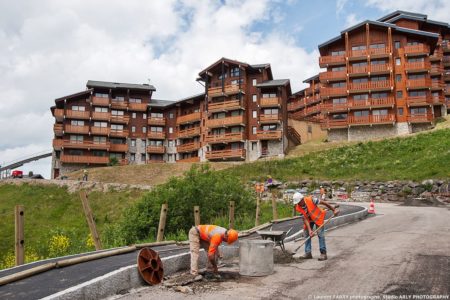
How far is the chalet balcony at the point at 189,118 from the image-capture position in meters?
64.3

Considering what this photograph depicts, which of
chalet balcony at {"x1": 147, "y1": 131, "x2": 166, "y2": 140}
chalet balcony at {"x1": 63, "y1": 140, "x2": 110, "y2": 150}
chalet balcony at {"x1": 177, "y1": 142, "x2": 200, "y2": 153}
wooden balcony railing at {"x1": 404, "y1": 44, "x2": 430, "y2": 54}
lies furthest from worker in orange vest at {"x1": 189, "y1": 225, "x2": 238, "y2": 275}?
Answer: chalet balcony at {"x1": 147, "y1": 131, "x2": 166, "y2": 140}

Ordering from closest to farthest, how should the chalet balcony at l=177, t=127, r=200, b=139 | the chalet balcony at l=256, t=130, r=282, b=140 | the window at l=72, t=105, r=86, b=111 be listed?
the chalet balcony at l=256, t=130, r=282, b=140
the chalet balcony at l=177, t=127, r=200, b=139
the window at l=72, t=105, r=86, b=111

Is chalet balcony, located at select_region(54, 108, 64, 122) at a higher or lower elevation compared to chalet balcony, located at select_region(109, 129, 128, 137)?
higher

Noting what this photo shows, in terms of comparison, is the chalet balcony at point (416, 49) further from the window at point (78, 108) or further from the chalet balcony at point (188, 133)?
the window at point (78, 108)

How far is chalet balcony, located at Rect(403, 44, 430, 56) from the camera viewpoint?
179 ft

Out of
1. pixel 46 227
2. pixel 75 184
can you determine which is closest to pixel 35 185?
pixel 75 184

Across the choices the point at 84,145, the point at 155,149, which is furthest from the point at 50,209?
the point at 155,149

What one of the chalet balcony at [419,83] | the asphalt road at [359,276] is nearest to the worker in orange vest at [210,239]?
the asphalt road at [359,276]

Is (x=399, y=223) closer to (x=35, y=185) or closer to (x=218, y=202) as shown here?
(x=218, y=202)

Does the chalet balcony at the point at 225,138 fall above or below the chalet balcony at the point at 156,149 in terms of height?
above

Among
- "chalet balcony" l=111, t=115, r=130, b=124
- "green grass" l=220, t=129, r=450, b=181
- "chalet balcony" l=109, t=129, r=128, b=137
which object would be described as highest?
"chalet balcony" l=111, t=115, r=130, b=124

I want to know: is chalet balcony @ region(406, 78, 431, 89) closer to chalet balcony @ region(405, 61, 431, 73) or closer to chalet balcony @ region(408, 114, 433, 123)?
chalet balcony @ region(405, 61, 431, 73)

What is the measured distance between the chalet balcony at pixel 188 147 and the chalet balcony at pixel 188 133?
1.39 metres

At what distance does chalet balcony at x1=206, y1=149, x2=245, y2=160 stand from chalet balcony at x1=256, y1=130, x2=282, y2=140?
321 centimetres
